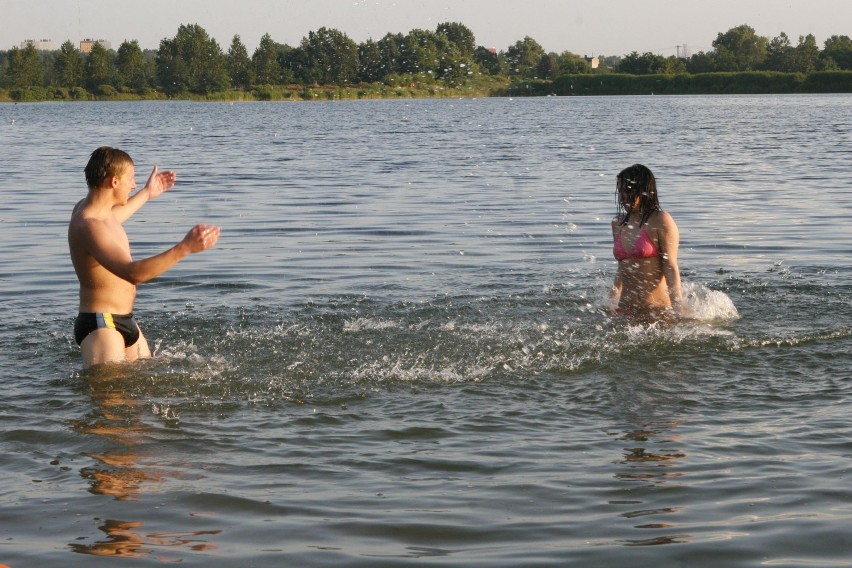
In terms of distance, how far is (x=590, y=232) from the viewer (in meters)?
16.0

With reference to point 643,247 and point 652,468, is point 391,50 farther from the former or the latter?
point 652,468

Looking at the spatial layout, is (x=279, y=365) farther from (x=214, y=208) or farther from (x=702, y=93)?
(x=702, y=93)

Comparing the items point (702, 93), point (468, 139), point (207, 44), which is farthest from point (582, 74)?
point (468, 139)

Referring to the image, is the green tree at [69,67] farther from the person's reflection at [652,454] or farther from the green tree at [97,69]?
the person's reflection at [652,454]

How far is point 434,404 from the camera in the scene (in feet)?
23.1

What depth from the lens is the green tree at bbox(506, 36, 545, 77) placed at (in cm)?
6949

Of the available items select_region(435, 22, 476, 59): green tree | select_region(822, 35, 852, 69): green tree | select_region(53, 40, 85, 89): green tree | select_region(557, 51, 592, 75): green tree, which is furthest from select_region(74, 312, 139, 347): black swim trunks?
select_region(53, 40, 85, 89): green tree

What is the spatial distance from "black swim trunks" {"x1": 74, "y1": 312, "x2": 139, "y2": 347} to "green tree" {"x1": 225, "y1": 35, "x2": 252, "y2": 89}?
109245 mm

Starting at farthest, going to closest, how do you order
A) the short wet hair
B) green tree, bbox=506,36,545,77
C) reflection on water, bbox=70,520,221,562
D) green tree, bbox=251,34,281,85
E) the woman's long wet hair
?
green tree, bbox=251,34,281,85, green tree, bbox=506,36,545,77, the woman's long wet hair, the short wet hair, reflection on water, bbox=70,520,221,562

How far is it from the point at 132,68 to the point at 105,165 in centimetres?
14295

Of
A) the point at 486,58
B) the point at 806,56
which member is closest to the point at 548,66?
the point at 806,56

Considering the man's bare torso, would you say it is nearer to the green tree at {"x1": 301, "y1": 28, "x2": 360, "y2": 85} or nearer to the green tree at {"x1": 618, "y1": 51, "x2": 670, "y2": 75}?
the green tree at {"x1": 301, "y1": 28, "x2": 360, "y2": 85}

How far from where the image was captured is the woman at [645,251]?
8453 millimetres

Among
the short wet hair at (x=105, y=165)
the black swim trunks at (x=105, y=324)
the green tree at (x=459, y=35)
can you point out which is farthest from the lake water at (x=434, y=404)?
the green tree at (x=459, y=35)
